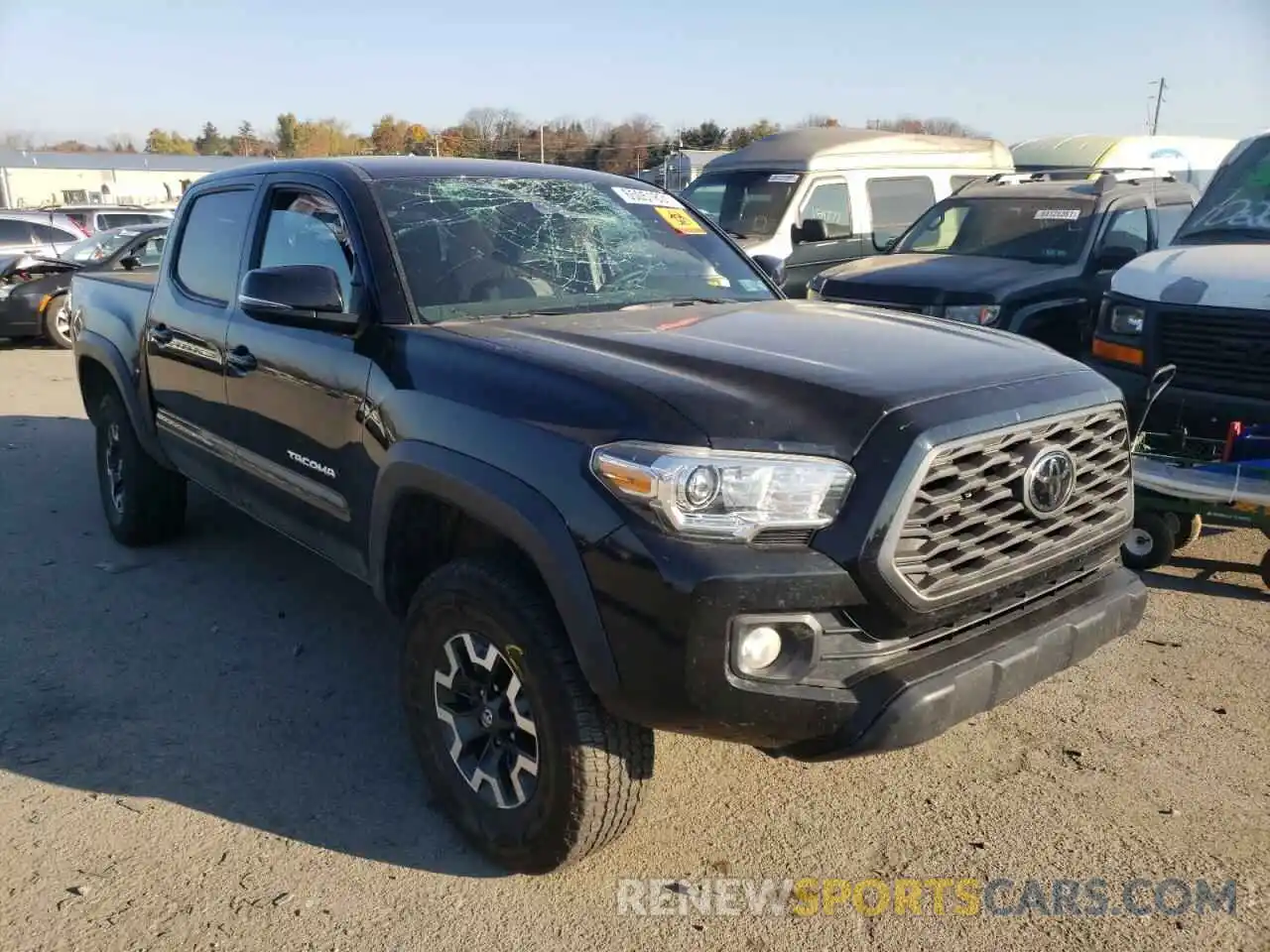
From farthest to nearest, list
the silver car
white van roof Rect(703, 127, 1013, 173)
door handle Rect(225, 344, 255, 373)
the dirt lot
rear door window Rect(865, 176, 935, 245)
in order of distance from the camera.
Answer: the silver car → rear door window Rect(865, 176, 935, 245) → white van roof Rect(703, 127, 1013, 173) → door handle Rect(225, 344, 255, 373) → the dirt lot

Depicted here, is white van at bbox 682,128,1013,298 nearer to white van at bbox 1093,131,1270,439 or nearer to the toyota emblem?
white van at bbox 1093,131,1270,439

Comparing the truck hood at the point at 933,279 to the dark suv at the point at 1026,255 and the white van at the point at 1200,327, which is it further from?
the white van at the point at 1200,327

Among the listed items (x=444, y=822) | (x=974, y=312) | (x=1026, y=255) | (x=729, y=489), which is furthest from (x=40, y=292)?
(x=729, y=489)

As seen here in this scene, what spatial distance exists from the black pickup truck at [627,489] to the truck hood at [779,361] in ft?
0.04

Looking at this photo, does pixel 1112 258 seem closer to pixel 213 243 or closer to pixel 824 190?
pixel 824 190

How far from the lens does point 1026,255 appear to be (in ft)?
25.3

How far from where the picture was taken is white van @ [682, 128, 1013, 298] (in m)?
10.2

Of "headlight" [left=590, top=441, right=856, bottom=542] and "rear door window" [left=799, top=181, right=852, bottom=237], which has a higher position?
"rear door window" [left=799, top=181, right=852, bottom=237]

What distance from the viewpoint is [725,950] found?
8.50ft

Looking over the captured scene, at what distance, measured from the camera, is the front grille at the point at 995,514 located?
2400 millimetres

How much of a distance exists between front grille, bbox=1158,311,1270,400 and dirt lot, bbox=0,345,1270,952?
1045 millimetres

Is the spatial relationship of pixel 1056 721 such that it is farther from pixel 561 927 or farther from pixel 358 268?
pixel 358 268

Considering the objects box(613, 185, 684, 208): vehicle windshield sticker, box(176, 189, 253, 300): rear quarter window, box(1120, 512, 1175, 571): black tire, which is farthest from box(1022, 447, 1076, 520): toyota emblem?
box(176, 189, 253, 300): rear quarter window
